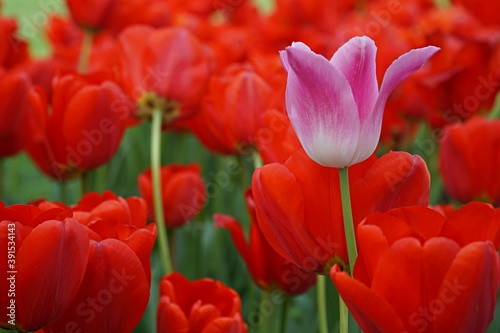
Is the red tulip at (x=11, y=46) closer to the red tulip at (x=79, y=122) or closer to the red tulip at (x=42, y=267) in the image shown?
the red tulip at (x=79, y=122)

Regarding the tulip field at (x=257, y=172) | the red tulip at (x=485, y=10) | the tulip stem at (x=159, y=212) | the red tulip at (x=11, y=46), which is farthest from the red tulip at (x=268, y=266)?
the red tulip at (x=485, y=10)

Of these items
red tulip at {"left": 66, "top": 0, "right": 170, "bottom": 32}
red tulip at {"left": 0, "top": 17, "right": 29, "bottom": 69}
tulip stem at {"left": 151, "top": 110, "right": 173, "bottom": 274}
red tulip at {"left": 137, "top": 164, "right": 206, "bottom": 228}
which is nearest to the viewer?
tulip stem at {"left": 151, "top": 110, "right": 173, "bottom": 274}

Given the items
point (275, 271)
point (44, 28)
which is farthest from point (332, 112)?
point (44, 28)

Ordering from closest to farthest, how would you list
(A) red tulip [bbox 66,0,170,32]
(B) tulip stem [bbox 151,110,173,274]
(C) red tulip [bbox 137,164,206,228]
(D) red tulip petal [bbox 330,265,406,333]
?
(D) red tulip petal [bbox 330,265,406,333] < (B) tulip stem [bbox 151,110,173,274] < (C) red tulip [bbox 137,164,206,228] < (A) red tulip [bbox 66,0,170,32]

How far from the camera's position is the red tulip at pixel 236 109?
3.14 feet

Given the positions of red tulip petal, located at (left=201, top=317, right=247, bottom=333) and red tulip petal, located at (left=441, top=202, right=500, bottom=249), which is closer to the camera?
red tulip petal, located at (left=441, top=202, right=500, bottom=249)

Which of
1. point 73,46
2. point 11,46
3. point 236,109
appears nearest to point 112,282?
point 236,109

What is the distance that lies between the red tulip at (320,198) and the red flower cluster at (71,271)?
9 centimetres

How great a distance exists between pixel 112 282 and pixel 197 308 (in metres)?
0.11

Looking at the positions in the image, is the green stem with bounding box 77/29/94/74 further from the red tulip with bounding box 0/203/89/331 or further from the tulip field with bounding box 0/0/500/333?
the red tulip with bounding box 0/203/89/331

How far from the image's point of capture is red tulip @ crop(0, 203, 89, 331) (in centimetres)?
53

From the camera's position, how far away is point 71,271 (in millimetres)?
531

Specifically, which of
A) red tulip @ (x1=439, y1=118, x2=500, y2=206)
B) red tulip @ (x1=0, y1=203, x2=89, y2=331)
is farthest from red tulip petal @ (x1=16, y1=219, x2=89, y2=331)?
red tulip @ (x1=439, y1=118, x2=500, y2=206)

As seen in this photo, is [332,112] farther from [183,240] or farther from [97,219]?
[183,240]
